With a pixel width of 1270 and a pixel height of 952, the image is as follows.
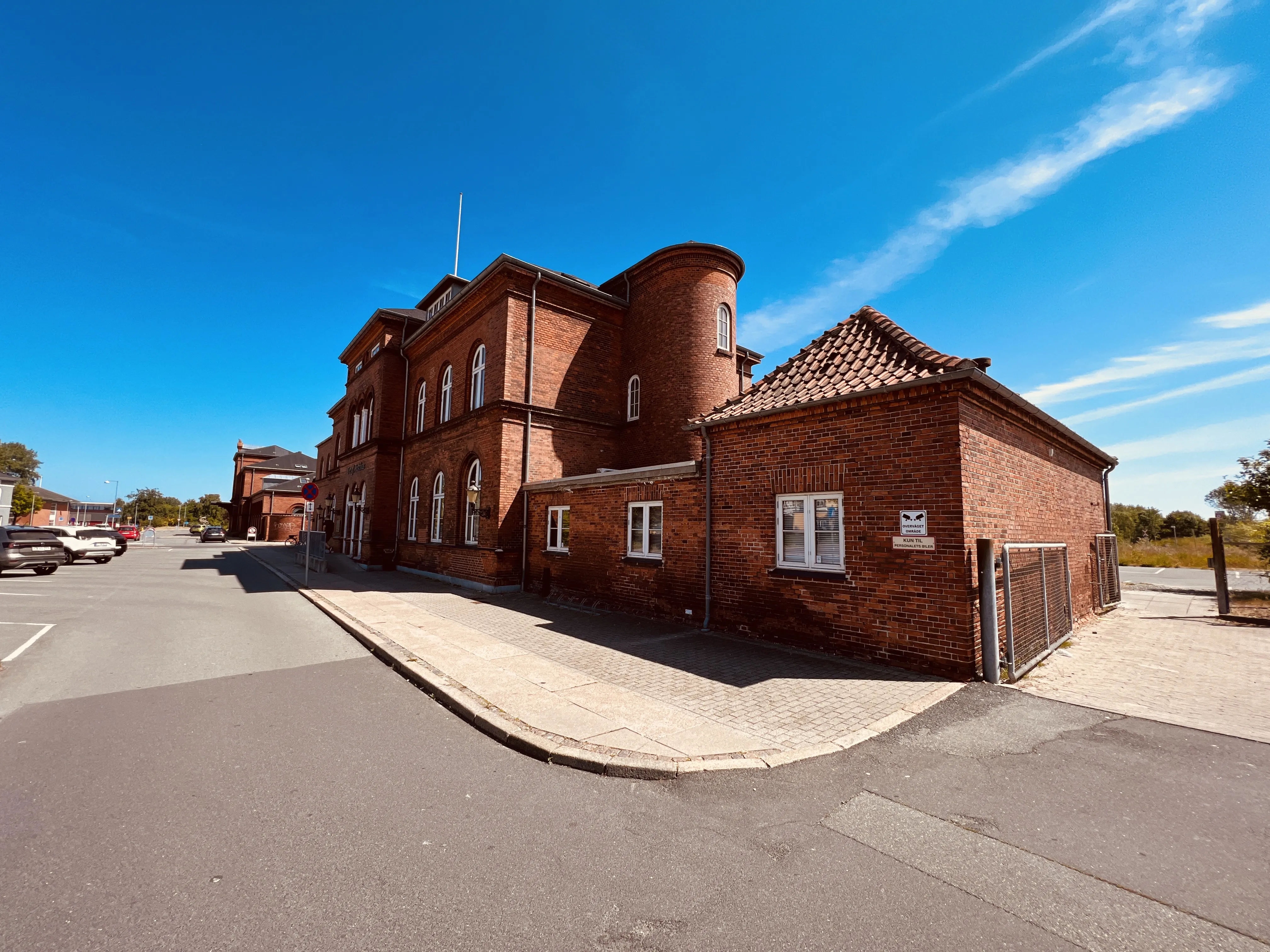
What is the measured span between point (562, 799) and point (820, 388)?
6757mm

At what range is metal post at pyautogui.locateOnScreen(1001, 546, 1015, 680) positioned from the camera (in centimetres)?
650

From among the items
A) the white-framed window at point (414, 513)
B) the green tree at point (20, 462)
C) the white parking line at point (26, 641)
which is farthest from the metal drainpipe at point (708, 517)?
the green tree at point (20, 462)

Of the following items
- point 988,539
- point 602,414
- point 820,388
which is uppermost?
point 602,414

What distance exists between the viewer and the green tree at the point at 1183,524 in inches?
2352

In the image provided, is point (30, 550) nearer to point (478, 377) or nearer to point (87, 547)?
point (87, 547)

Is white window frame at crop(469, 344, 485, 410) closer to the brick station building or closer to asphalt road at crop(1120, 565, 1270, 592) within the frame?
the brick station building

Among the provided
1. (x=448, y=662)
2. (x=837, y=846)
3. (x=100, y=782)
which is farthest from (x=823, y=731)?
(x=100, y=782)

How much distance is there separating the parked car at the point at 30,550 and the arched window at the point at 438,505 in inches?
533

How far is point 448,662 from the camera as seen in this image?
24.0ft

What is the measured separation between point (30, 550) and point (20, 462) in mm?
98346

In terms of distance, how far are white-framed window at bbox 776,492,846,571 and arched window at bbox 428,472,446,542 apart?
13.6 metres

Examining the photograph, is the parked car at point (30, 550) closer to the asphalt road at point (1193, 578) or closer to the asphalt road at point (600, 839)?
the asphalt road at point (600, 839)

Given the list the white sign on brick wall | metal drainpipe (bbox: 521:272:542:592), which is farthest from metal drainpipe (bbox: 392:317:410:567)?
the white sign on brick wall

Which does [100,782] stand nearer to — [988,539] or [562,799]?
[562,799]
